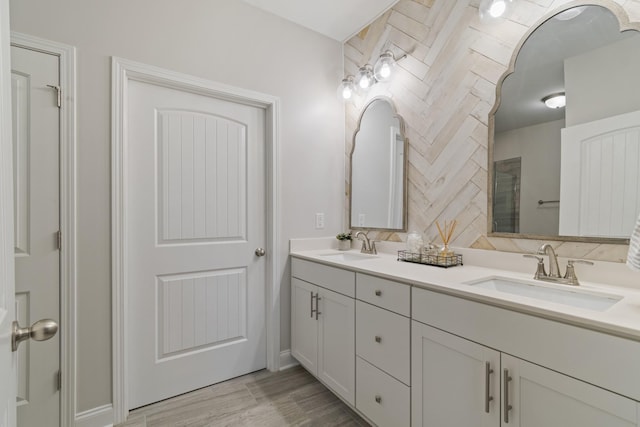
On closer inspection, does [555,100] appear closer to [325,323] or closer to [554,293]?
[554,293]

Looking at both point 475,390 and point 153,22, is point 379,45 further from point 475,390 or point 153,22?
point 475,390

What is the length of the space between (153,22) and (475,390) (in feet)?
8.11

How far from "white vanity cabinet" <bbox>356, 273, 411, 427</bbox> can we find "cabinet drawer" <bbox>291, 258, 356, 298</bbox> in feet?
0.22

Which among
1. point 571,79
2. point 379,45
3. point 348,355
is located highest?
point 379,45

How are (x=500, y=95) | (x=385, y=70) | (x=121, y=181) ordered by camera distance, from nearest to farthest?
(x=500, y=95) < (x=121, y=181) < (x=385, y=70)

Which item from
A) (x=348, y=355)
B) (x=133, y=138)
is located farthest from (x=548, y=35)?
(x=133, y=138)

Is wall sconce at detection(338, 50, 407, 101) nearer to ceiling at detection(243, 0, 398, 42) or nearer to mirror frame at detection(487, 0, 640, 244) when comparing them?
ceiling at detection(243, 0, 398, 42)

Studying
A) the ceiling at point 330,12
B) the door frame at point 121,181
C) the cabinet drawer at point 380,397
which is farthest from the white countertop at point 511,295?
the ceiling at point 330,12

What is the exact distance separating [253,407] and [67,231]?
4.69ft

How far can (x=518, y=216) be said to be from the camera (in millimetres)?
1533

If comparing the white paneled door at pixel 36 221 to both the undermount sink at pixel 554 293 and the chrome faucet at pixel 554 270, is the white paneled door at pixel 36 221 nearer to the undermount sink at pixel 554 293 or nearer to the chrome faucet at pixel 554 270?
the undermount sink at pixel 554 293

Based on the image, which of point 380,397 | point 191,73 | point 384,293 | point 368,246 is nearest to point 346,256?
point 368,246

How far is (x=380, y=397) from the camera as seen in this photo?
1.50 m

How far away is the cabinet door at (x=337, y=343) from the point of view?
→ 169 cm
